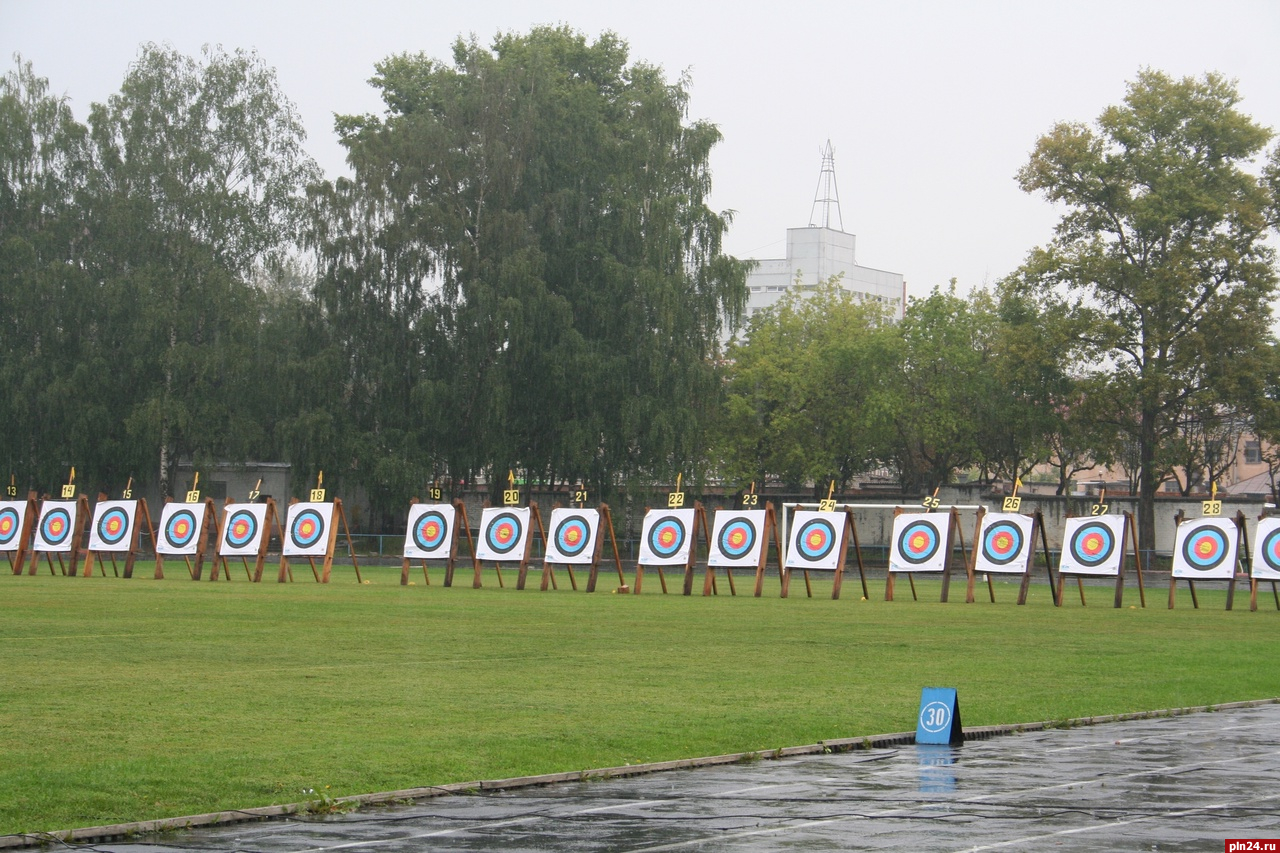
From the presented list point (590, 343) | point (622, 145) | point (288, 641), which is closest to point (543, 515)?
point (590, 343)

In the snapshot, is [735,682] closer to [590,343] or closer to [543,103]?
[590,343]

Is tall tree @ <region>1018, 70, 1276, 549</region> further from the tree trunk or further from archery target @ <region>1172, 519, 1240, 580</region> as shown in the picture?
archery target @ <region>1172, 519, 1240, 580</region>

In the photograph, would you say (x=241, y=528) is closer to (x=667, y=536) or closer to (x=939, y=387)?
(x=667, y=536)

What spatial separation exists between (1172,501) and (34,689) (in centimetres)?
5514

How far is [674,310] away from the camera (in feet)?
181

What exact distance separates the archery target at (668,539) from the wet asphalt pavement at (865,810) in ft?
80.2

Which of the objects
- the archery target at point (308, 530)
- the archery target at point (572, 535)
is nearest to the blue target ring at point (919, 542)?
the archery target at point (572, 535)

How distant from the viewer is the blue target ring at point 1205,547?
34094mm

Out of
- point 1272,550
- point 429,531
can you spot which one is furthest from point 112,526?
point 1272,550

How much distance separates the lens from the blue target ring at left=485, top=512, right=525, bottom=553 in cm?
3828

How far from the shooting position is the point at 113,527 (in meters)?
40.8

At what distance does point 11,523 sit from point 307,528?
9.58 m

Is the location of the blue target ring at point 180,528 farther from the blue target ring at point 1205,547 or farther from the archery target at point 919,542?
Result: the blue target ring at point 1205,547

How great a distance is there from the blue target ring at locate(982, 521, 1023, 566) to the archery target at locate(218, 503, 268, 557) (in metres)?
18.3
